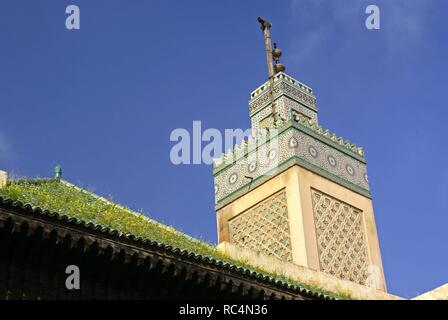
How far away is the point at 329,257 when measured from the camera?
14.6m

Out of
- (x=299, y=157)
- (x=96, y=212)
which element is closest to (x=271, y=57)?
(x=299, y=157)

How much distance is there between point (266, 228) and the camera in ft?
49.4

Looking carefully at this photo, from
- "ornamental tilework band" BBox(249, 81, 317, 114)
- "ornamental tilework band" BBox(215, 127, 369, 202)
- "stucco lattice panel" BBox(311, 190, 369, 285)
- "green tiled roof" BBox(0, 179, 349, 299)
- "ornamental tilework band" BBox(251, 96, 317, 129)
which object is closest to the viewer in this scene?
"green tiled roof" BBox(0, 179, 349, 299)

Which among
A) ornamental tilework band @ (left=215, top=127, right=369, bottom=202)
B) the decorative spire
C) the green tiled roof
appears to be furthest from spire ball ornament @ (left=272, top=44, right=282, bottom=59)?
the green tiled roof

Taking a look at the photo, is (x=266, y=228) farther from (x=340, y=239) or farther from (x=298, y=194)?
(x=340, y=239)

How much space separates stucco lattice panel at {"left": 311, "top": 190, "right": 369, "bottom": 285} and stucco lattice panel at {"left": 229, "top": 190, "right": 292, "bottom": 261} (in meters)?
0.60

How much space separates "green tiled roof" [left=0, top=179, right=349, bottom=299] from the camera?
7.74 metres

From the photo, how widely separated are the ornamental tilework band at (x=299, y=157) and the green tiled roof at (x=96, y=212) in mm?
4131

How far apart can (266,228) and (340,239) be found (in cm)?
142

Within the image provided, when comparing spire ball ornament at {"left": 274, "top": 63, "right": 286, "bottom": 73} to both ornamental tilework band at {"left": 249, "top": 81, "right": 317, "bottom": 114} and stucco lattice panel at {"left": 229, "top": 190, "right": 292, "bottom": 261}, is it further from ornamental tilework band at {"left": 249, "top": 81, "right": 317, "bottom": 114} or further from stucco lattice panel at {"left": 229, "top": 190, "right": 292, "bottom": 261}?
stucco lattice panel at {"left": 229, "top": 190, "right": 292, "bottom": 261}

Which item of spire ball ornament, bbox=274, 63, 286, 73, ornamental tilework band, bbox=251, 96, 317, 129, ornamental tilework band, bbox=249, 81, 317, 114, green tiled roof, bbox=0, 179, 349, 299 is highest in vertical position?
spire ball ornament, bbox=274, 63, 286, 73

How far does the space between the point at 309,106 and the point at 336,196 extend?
2.30 metres

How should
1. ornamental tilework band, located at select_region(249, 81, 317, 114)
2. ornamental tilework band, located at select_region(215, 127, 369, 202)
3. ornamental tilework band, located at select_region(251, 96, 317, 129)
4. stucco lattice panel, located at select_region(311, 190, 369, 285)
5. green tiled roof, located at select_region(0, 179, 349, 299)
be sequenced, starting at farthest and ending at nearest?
ornamental tilework band, located at select_region(249, 81, 317, 114) → ornamental tilework band, located at select_region(251, 96, 317, 129) → ornamental tilework band, located at select_region(215, 127, 369, 202) → stucco lattice panel, located at select_region(311, 190, 369, 285) → green tiled roof, located at select_region(0, 179, 349, 299)

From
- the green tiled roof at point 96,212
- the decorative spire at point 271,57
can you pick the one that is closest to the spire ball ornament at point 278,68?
the decorative spire at point 271,57
